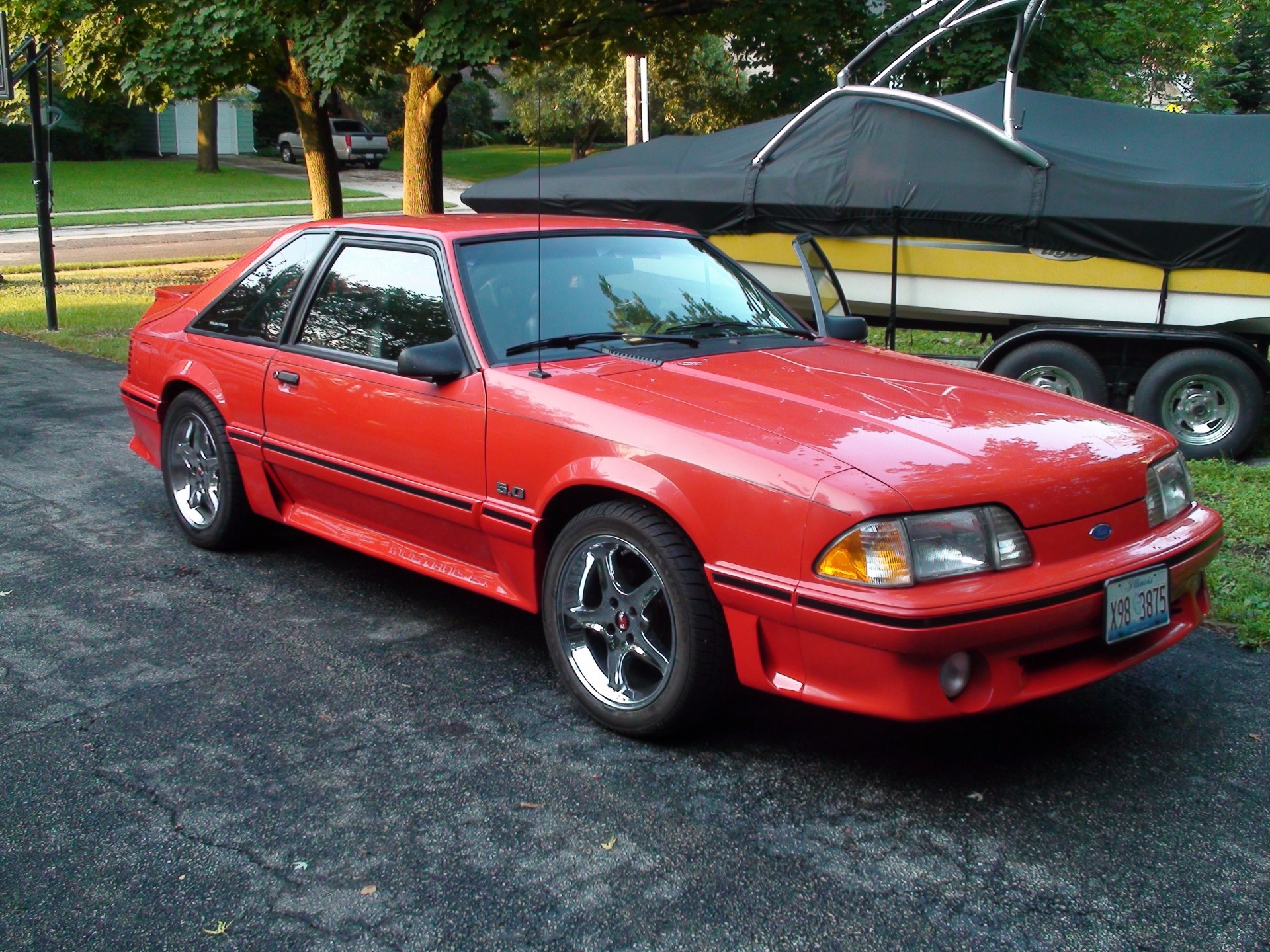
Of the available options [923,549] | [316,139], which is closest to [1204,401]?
[923,549]

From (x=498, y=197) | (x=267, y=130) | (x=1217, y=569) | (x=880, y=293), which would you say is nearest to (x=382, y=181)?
(x=267, y=130)

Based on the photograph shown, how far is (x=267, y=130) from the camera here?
53.9 metres

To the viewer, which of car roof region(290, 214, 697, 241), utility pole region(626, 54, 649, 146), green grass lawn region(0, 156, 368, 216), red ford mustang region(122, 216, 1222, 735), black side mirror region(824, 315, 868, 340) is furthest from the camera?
green grass lawn region(0, 156, 368, 216)

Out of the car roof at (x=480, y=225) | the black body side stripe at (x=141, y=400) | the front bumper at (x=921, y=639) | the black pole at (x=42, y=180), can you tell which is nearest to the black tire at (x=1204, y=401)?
the car roof at (x=480, y=225)

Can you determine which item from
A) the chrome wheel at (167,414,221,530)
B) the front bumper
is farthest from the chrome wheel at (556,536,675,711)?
the chrome wheel at (167,414,221,530)

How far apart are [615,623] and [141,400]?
326 centimetres

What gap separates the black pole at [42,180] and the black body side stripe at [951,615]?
11.6 meters

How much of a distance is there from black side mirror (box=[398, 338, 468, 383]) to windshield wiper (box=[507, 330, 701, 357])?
0.55 feet

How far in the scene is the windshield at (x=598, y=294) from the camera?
174 inches

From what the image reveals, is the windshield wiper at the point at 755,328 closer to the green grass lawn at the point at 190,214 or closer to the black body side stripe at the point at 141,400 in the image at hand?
the black body side stripe at the point at 141,400

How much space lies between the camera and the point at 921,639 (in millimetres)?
3152

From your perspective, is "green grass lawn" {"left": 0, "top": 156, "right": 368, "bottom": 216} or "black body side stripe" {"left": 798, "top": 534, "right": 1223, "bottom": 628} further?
"green grass lawn" {"left": 0, "top": 156, "right": 368, "bottom": 216}

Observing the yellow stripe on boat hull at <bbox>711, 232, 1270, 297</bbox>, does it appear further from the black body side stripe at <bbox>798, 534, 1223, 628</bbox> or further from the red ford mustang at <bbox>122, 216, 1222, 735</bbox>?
the black body side stripe at <bbox>798, 534, 1223, 628</bbox>

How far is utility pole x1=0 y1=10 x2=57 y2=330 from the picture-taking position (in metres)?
12.6
